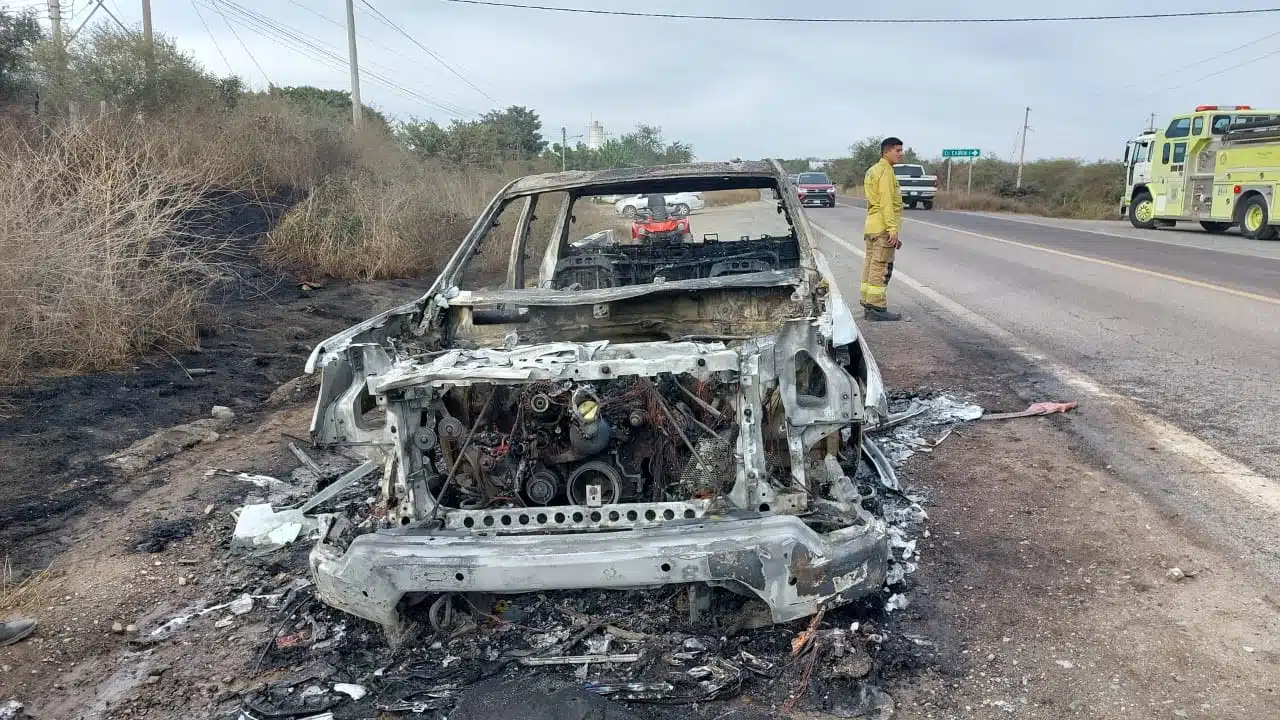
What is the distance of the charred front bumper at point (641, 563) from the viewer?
2.67 metres

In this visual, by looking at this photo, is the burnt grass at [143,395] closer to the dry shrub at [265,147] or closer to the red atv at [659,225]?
the dry shrub at [265,147]

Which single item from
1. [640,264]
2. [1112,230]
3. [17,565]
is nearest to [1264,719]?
[640,264]

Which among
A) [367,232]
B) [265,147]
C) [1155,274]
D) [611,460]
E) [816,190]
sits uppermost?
[265,147]

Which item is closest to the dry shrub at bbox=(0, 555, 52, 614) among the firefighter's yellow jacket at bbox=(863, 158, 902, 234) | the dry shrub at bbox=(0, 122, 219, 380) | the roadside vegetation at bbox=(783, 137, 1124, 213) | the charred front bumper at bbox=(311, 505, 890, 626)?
the charred front bumper at bbox=(311, 505, 890, 626)

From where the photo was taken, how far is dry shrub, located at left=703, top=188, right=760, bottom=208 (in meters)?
5.34

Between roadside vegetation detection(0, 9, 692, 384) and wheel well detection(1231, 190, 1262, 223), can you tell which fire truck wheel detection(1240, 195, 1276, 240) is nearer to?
wheel well detection(1231, 190, 1262, 223)

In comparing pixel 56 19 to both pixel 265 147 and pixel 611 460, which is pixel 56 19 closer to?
pixel 265 147

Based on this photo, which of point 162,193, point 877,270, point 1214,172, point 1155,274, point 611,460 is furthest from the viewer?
point 1214,172

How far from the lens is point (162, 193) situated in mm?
8078

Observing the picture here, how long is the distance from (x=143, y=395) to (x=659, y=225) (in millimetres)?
3974

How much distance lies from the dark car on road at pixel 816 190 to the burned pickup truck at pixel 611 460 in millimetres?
29752

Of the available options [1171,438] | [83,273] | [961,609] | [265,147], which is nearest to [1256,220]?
[1171,438]

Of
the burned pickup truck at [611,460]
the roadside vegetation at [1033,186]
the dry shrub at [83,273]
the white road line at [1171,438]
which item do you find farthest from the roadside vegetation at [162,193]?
the roadside vegetation at [1033,186]

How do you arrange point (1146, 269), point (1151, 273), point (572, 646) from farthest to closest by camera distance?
1. point (1146, 269)
2. point (1151, 273)
3. point (572, 646)
